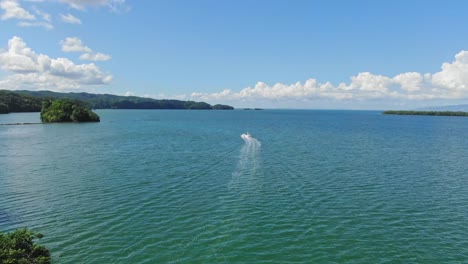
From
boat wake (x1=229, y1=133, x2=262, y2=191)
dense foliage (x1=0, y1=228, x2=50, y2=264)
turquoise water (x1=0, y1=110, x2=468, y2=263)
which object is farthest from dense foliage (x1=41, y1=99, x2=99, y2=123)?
dense foliage (x1=0, y1=228, x2=50, y2=264)

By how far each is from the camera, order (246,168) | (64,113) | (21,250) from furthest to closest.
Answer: (64,113)
(246,168)
(21,250)

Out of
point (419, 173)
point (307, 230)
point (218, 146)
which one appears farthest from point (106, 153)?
point (419, 173)

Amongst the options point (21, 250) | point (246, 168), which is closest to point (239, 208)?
point (21, 250)

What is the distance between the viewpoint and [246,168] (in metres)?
49.9

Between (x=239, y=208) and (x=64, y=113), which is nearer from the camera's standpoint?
(x=239, y=208)

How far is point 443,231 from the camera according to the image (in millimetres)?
26859

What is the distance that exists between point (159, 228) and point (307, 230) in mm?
11964

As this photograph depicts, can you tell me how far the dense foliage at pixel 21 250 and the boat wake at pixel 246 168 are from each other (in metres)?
21.5

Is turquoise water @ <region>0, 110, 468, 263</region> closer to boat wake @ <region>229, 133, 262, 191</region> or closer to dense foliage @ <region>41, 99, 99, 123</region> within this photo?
boat wake @ <region>229, 133, 262, 191</region>

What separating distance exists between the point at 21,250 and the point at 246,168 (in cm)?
3304

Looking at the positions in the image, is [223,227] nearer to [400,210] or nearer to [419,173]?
[400,210]

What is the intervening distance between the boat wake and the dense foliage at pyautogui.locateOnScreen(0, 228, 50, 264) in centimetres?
2153

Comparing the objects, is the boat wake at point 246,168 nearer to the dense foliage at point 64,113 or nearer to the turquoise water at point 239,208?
the turquoise water at point 239,208

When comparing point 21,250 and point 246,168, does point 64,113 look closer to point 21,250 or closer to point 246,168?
point 246,168
